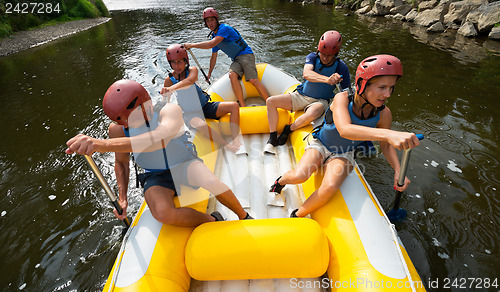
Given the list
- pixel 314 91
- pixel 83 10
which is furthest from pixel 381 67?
pixel 83 10

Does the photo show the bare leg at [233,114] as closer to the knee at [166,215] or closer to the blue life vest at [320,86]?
the blue life vest at [320,86]

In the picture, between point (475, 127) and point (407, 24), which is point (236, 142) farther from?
point (407, 24)

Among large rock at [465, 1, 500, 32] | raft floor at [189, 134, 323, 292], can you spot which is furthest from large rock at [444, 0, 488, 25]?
raft floor at [189, 134, 323, 292]

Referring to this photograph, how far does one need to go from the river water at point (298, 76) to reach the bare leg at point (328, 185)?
3.70 ft

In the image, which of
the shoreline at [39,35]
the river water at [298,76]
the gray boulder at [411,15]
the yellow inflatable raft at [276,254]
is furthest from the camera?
the shoreline at [39,35]

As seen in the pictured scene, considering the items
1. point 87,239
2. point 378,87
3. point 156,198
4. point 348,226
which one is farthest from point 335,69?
point 87,239

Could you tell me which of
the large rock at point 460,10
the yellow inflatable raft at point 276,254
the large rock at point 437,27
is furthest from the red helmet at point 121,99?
the large rock at point 460,10

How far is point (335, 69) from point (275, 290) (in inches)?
106

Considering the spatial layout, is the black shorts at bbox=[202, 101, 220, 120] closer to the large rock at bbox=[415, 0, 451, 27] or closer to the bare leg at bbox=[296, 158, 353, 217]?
the bare leg at bbox=[296, 158, 353, 217]

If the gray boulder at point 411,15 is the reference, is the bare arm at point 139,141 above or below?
above

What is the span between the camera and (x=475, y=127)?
14.7 ft

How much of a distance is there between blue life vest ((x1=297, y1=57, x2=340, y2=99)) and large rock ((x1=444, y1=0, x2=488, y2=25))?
9593 mm

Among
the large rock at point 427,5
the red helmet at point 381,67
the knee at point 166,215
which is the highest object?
the red helmet at point 381,67

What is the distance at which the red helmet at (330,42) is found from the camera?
10.1 ft
